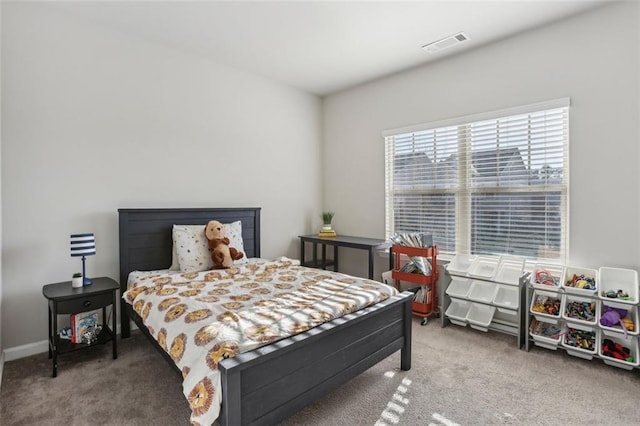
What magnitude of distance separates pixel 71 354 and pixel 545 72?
15.0 feet

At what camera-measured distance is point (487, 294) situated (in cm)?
310

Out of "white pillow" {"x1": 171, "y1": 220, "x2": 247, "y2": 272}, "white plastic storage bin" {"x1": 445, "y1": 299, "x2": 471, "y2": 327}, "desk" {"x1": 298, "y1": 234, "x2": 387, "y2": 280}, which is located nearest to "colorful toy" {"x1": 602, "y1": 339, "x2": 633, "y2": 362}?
"white plastic storage bin" {"x1": 445, "y1": 299, "x2": 471, "y2": 327}

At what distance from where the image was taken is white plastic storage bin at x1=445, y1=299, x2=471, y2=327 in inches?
123

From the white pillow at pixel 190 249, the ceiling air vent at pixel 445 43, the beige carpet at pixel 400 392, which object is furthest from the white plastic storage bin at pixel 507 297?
the white pillow at pixel 190 249

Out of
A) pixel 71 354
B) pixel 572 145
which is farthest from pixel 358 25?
pixel 71 354

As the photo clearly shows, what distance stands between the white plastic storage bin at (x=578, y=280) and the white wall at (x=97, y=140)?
10.4 ft

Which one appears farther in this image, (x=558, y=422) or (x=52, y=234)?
(x=52, y=234)

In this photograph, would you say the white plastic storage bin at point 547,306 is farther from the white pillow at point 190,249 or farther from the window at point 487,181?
the white pillow at point 190,249

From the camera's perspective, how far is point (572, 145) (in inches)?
110

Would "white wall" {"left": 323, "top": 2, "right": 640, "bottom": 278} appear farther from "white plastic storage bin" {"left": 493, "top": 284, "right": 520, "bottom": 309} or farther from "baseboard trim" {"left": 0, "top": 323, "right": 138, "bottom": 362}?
"baseboard trim" {"left": 0, "top": 323, "right": 138, "bottom": 362}

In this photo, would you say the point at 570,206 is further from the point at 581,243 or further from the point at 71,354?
the point at 71,354

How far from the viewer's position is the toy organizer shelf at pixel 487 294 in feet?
9.43

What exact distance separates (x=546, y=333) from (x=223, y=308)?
8.34 ft

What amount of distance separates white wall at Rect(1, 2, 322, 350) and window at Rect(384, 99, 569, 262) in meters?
1.84
